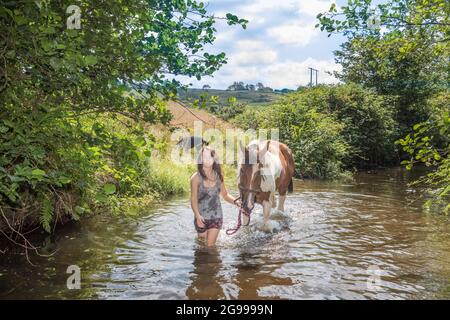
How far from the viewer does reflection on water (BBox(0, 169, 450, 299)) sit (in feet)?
13.8

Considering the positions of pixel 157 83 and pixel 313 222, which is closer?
pixel 157 83

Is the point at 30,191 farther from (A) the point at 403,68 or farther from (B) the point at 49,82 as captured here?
(A) the point at 403,68

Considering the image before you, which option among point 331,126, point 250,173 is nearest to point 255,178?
point 250,173

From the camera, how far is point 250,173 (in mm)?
6664

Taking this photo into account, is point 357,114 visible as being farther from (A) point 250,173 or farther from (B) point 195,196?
(B) point 195,196

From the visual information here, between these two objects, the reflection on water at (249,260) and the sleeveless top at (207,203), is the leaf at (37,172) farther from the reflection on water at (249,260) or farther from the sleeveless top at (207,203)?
the sleeveless top at (207,203)

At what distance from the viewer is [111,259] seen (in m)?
5.24

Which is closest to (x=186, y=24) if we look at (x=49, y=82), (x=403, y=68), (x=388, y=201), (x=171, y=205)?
(x=49, y=82)

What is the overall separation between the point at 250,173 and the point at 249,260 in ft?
5.92

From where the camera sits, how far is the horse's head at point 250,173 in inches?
260

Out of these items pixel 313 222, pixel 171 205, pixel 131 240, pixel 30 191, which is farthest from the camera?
pixel 171 205

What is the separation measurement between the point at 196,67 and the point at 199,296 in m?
2.62

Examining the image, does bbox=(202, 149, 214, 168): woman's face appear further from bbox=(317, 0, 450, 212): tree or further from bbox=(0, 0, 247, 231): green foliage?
bbox=(317, 0, 450, 212): tree

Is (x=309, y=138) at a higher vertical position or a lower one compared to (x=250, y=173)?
higher
